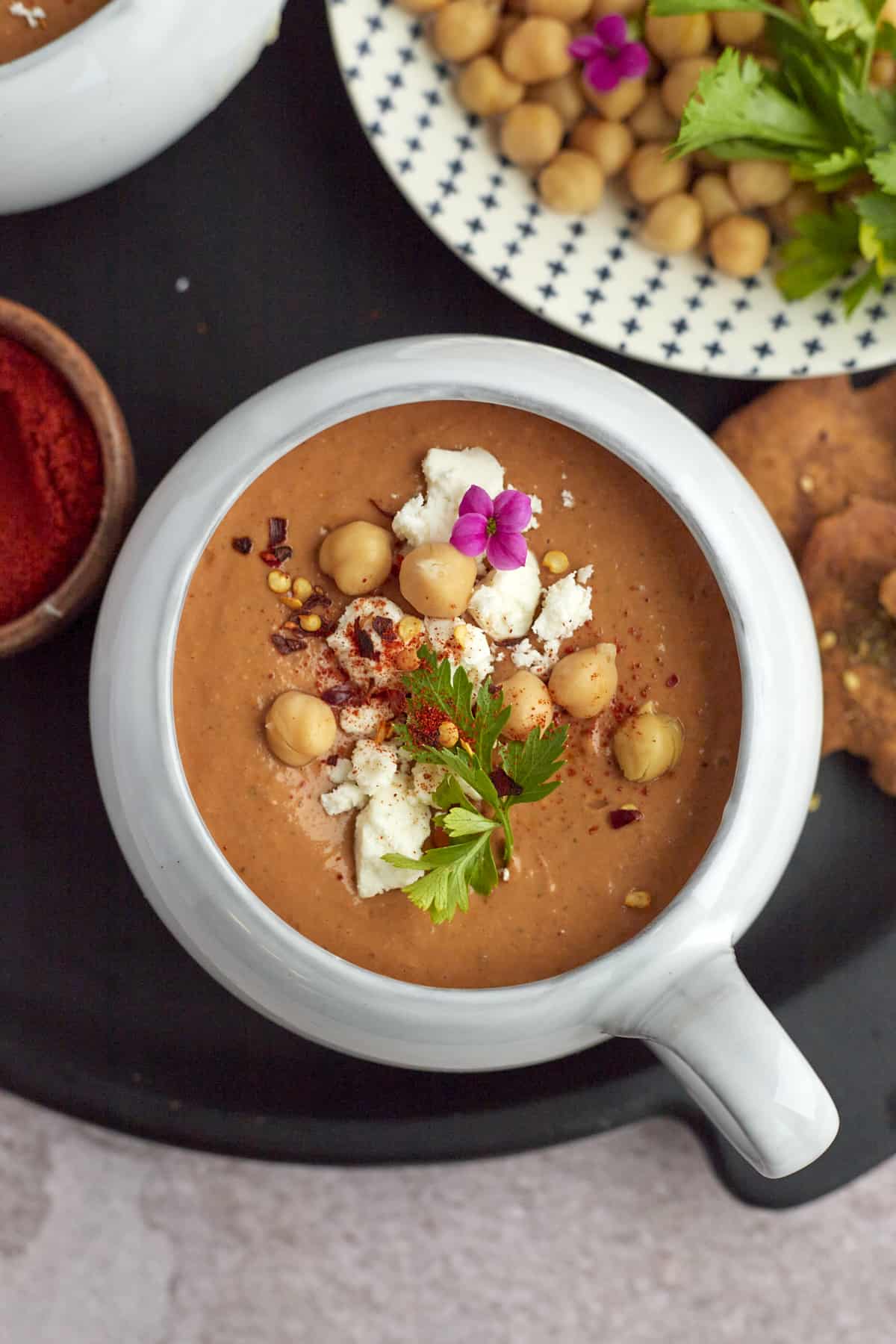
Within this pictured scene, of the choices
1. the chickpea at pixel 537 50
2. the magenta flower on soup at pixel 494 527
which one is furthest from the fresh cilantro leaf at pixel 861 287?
the magenta flower on soup at pixel 494 527

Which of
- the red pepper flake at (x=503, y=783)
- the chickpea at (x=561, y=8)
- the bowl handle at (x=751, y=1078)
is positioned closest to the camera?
the bowl handle at (x=751, y=1078)

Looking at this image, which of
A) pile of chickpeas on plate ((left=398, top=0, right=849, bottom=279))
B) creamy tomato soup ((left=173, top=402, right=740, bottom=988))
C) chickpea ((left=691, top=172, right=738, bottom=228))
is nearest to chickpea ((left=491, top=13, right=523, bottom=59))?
pile of chickpeas on plate ((left=398, top=0, right=849, bottom=279))

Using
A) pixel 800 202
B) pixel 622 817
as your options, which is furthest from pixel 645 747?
pixel 800 202

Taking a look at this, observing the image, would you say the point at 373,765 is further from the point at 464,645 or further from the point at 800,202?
the point at 800,202

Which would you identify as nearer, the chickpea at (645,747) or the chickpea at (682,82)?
the chickpea at (645,747)

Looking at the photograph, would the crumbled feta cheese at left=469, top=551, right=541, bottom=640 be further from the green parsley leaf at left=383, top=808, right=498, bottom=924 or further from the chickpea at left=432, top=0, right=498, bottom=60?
the chickpea at left=432, top=0, right=498, bottom=60

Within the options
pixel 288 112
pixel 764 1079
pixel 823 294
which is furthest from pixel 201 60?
pixel 764 1079

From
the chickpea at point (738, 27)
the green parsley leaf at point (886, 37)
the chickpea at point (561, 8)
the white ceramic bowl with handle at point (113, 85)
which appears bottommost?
the green parsley leaf at point (886, 37)

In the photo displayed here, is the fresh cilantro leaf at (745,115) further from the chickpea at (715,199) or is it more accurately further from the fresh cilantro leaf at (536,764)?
the fresh cilantro leaf at (536,764)
